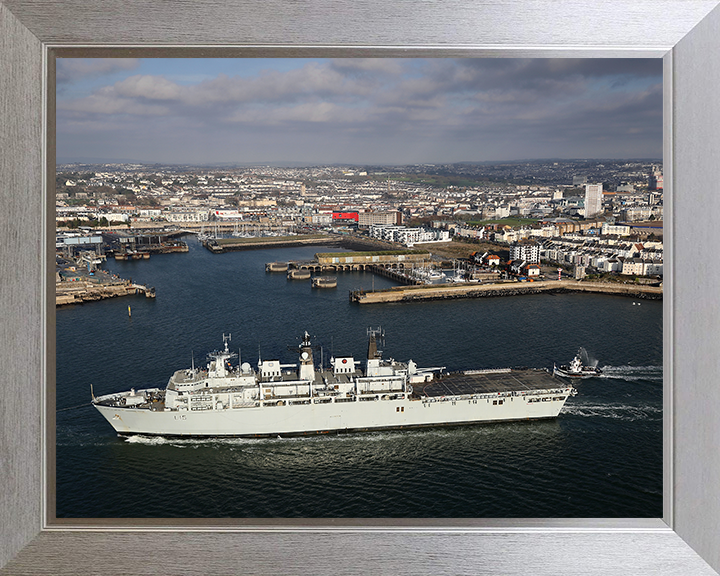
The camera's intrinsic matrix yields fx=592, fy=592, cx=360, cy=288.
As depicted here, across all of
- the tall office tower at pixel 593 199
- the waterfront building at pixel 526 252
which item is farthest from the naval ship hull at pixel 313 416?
the waterfront building at pixel 526 252

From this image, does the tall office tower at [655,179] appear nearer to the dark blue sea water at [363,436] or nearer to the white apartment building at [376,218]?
the dark blue sea water at [363,436]

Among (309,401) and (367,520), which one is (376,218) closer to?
(309,401)

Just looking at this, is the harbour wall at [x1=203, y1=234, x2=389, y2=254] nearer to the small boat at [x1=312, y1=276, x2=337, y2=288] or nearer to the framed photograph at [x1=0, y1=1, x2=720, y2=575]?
the small boat at [x1=312, y1=276, x2=337, y2=288]

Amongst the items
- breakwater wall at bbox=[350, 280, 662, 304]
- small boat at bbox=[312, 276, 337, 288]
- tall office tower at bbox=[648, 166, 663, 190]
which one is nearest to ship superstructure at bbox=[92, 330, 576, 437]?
tall office tower at bbox=[648, 166, 663, 190]

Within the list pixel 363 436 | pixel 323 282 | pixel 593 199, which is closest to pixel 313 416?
pixel 363 436

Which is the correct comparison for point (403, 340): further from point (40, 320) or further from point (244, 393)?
point (40, 320)

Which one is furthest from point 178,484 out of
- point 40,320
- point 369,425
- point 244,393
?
point 40,320
